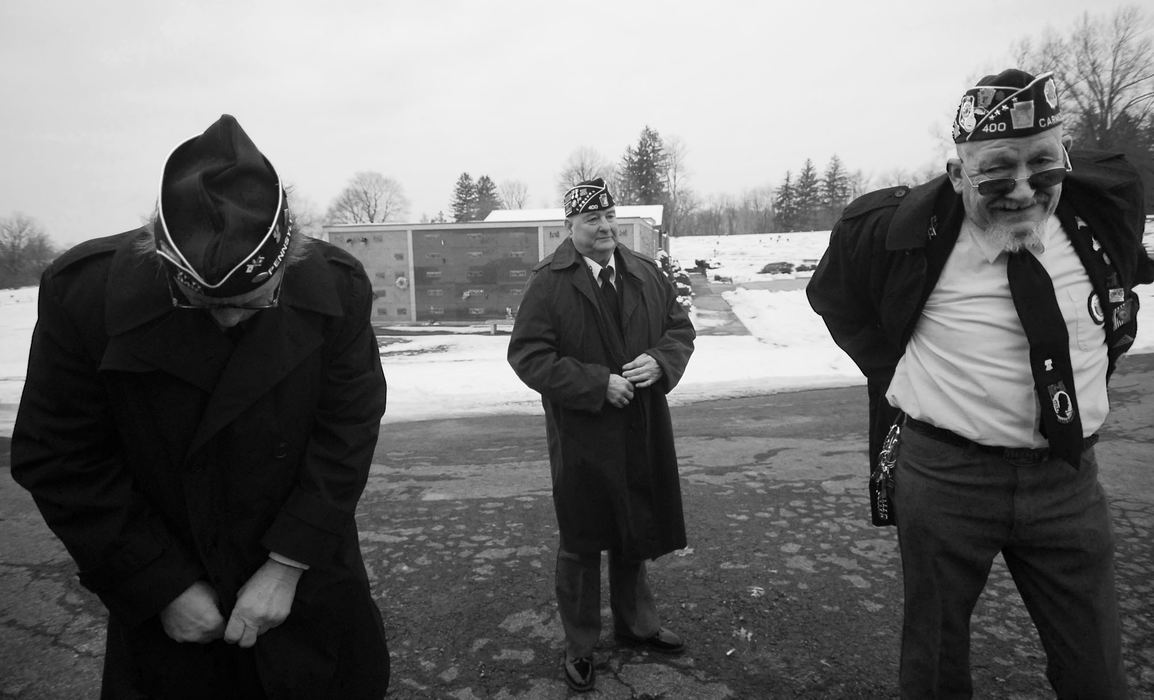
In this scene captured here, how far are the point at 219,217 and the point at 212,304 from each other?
206 millimetres

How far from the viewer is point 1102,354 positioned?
2152 mm

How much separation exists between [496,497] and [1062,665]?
385 cm

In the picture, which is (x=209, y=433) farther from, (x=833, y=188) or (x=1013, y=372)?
(x=833, y=188)

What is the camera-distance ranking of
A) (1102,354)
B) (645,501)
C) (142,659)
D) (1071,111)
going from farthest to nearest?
(1071,111)
(645,501)
(1102,354)
(142,659)

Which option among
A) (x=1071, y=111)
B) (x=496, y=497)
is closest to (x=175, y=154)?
(x=496, y=497)

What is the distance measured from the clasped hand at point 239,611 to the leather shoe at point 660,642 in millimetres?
1847

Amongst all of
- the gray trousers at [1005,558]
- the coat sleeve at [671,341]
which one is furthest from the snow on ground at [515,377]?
the gray trousers at [1005,558]

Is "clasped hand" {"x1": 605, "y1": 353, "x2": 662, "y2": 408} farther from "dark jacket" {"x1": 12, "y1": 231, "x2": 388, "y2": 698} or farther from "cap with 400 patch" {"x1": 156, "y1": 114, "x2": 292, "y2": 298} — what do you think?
"cap with 400 patch" {"x1": 156, "y1": 114, "x2": 292, "y2": 298}

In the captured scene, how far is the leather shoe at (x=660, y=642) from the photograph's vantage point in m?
3.14

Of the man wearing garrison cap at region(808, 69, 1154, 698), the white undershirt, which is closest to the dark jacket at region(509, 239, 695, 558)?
the man wearing garrison cap at region(808, 69, 1154, 698)

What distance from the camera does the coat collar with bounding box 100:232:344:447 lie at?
163 centimetres

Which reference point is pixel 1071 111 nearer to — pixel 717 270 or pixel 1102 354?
pixel 717 270

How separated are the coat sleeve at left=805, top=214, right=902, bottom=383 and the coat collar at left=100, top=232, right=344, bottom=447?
1793mm

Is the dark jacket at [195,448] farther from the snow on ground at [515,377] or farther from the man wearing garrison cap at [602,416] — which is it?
the snow on ground at [515,377]
